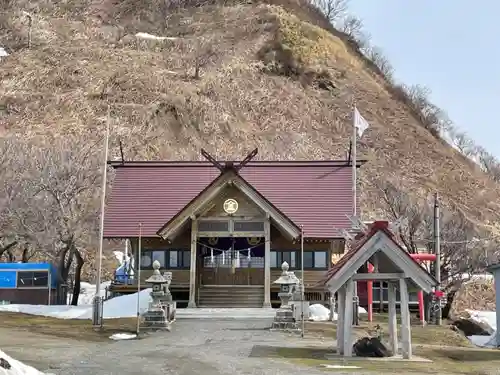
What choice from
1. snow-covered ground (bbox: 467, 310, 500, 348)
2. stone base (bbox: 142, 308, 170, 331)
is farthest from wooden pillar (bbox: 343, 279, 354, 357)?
snow-covered ground (bbox: 467, 310, 500, 348)

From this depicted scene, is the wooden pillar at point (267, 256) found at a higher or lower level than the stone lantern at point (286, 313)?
higher

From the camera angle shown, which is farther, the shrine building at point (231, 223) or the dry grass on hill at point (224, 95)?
the dry grass on hill at point (224, 95)

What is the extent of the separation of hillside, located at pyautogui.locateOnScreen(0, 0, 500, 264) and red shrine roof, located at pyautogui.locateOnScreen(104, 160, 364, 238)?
93.0ft

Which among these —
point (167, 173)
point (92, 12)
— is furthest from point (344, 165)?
point (92, 12)

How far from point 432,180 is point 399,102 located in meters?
26.1

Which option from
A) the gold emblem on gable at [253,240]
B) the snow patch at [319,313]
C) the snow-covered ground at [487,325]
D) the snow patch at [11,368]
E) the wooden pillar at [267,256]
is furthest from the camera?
the gold emblem on gable at [253,240]

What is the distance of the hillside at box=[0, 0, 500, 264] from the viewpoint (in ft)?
271

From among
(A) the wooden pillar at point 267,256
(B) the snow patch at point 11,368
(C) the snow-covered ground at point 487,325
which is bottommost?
(C) the snow-covered ground at point 487,325

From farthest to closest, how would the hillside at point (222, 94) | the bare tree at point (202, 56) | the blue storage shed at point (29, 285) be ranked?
the bare tree at point (202, 56) → the hillside at point (222, 94) → the blue storage shed at point (29, 285)

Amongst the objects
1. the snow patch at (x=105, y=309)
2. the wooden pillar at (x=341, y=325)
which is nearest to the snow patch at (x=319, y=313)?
the snow patch at (x=105, y=309)

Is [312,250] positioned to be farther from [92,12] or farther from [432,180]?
[92,12]

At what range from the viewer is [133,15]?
132375mm

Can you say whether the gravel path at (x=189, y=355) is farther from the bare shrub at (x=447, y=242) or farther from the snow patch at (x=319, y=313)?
the bare shrub at (x=447, y=242)

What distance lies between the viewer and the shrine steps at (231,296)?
106 ft
